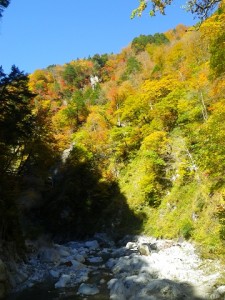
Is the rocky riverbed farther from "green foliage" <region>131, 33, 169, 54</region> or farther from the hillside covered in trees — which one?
"green foliage" <region>131, 33, 169, 54</region>

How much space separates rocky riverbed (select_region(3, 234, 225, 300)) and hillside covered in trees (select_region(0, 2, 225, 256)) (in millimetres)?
1632

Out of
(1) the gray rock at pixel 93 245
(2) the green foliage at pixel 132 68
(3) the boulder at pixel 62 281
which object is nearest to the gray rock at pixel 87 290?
(3) the boulder at pixel 62 281

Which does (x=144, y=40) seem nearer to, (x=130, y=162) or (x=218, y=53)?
(x=130, y=162)

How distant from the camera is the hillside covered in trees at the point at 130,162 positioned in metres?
18.1

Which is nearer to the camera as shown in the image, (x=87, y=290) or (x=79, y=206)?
(x=87, y=290)

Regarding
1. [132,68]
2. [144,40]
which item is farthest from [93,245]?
[144,40]

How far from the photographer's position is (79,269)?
20094mm

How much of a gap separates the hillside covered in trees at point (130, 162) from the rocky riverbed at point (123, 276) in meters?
1.63

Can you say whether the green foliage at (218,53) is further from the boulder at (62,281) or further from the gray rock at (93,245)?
the gray rock at (93,245)

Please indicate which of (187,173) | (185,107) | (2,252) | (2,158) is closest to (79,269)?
(2,252)

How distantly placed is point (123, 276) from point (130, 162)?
23.9 metres

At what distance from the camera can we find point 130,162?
41000 mm

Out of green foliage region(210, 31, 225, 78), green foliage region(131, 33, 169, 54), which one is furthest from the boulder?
green foliage region(131, 33, 169, 54)

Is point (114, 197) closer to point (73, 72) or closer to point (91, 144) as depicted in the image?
point (91, 144)
